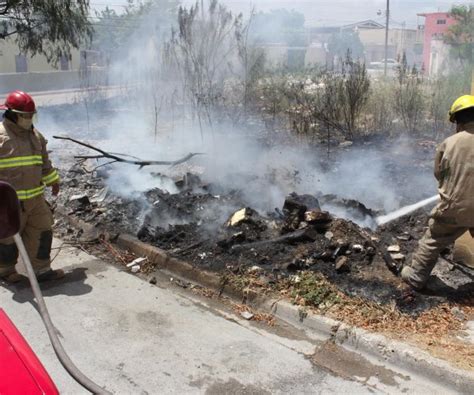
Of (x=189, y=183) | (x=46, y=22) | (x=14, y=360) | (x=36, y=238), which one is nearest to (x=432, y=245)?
(x=14, y=360)

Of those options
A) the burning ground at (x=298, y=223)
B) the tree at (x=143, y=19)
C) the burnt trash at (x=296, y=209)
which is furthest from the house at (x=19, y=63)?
the burnt trash at (x=296, y=209)

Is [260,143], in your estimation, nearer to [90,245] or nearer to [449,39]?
[90,245]

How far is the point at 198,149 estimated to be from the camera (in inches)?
362

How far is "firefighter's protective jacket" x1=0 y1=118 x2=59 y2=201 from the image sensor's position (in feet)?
13.6

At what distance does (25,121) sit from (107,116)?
33.7 ft

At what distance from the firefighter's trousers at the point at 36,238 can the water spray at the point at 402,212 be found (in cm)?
340

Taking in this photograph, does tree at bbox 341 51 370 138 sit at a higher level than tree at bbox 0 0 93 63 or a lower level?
lower

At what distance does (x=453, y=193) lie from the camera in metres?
3.60

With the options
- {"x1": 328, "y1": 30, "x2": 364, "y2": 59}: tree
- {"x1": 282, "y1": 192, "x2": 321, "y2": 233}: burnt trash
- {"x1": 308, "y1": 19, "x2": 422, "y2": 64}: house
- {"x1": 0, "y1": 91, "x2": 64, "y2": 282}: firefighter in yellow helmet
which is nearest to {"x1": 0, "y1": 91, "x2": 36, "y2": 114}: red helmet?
{"x1": 0, "y1": 91, "x2": 64, "y2": 282}: firefighter in yellow helmet

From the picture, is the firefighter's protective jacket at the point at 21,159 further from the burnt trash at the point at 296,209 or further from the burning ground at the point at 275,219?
the burnt trash at the point at 296,209

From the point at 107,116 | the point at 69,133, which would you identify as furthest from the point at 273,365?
the point at 107,116

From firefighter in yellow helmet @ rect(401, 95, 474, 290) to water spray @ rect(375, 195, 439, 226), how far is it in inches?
56.0

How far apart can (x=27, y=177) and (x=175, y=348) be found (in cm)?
206

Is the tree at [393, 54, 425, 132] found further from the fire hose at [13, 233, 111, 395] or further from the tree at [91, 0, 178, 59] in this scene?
the fire hose at [13, 233, 111, 395]
